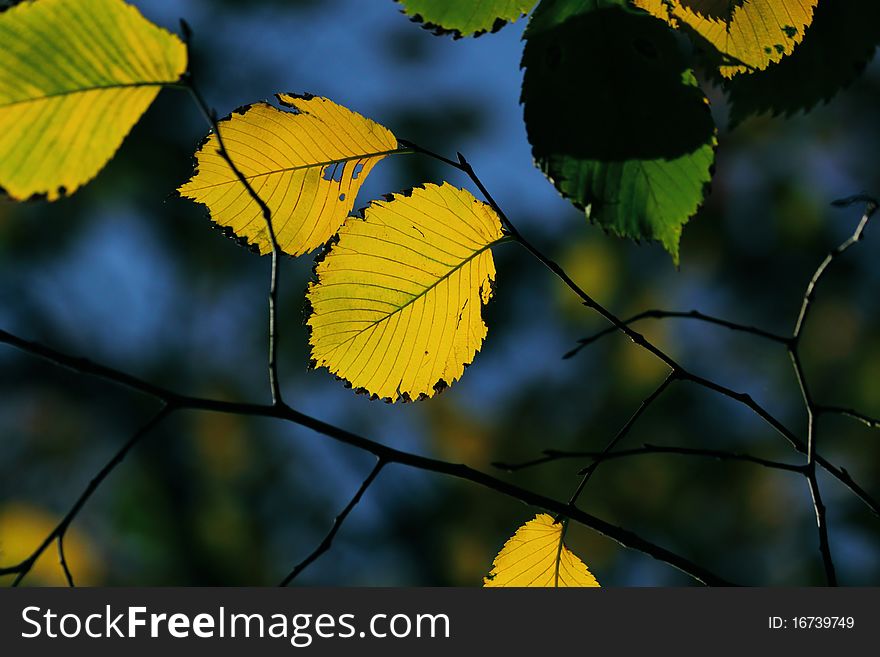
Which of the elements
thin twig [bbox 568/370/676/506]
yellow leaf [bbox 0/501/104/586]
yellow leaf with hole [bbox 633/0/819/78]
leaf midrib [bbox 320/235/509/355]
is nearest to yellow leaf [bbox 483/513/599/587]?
→ thin twig [bbox 568/370/676/506]

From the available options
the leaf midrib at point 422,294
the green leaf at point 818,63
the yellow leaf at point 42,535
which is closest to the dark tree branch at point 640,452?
the leaf midrib at point 422,294

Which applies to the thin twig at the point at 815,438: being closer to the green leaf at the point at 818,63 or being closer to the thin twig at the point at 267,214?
the green leaf at the point at 818,63

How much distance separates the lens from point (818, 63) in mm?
577

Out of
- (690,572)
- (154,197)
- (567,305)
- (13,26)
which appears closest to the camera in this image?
(13,26)

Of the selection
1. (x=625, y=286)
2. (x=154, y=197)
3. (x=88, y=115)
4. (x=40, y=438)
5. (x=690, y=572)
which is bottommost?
(x=690, y=572)

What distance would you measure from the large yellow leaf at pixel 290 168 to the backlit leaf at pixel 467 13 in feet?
0.27

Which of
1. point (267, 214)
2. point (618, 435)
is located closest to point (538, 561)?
Result: point (618, 435)

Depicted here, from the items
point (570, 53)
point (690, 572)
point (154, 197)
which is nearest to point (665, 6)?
point (570, 53)

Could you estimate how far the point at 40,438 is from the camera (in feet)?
18.6

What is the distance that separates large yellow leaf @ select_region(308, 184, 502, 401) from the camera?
510mm

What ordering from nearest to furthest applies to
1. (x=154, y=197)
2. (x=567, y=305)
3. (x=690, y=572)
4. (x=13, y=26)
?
(x=13, y=26) < (x=690, y=572) < (x=567, y=305) < (x=154, y=197)

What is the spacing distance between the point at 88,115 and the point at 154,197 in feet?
18.6

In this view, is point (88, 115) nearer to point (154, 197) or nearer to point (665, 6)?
point (665, 6)

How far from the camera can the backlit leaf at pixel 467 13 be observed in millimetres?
430
